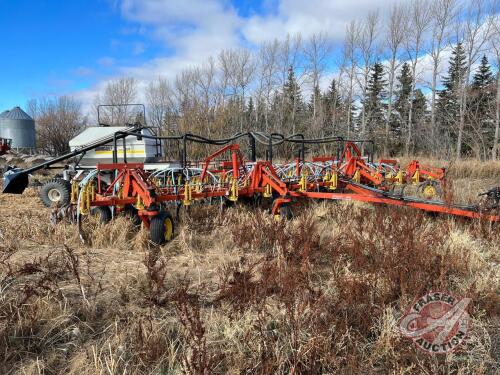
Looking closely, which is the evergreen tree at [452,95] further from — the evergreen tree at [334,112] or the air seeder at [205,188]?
the air seeder at [205,188]

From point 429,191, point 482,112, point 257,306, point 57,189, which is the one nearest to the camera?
point 257,306

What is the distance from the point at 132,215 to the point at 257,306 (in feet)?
12.6

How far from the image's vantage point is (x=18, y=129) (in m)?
30.1

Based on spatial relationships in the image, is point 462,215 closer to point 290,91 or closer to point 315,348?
point 315,348

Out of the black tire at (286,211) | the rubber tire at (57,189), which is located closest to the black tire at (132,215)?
the black tire at (286,211)

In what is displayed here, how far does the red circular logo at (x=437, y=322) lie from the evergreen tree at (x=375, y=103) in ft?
87.2

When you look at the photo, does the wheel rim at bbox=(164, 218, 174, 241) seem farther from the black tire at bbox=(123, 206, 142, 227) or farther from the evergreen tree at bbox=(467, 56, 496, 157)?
the evergreen tree at bbox=(467, 56, 496, 157)

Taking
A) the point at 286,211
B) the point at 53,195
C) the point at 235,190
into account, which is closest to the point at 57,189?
the point at 53,195

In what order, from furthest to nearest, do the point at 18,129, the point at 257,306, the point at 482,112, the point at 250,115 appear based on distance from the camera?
1. the point at 18,129
2. the point at 250,115
3. the point at 482,112
4. the point at 257,306

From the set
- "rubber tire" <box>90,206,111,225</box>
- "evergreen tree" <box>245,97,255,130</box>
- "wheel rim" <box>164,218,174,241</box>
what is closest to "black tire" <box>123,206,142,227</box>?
"rubber tire" <box>90,206,111,225</box>

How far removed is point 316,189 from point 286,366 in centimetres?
572

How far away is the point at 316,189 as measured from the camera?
7.81 m

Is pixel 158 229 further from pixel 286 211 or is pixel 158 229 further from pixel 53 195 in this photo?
pixel 53 195

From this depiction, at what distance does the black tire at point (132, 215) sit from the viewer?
18.7 ft
